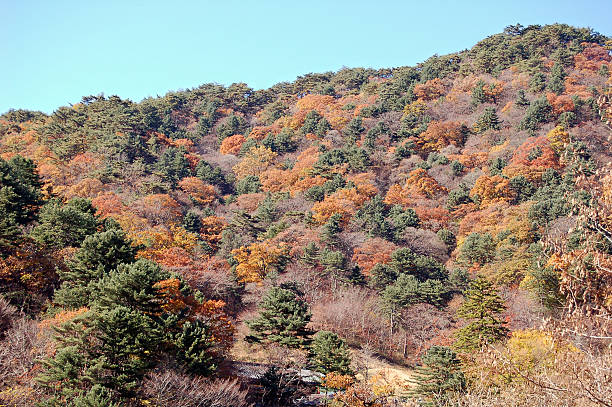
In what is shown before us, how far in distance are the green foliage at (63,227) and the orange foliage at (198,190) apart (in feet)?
89.6

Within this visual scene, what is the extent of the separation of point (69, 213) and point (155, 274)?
33.7ft

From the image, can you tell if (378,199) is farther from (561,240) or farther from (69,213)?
(561,240)

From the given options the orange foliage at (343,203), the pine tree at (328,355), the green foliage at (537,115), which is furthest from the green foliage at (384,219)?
the pine tree at (328,355)

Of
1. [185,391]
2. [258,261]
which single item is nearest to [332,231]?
[258,261]

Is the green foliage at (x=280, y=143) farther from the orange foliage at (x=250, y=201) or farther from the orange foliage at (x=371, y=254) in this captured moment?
the orange foliage at (x=371, y=254)

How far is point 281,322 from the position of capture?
21297 mm

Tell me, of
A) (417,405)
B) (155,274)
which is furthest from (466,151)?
(155,274)

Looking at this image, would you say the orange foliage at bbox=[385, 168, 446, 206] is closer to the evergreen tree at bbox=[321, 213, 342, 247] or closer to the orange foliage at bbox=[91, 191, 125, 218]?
the evergreen tree at bbox=[321, 213, 342, 247]

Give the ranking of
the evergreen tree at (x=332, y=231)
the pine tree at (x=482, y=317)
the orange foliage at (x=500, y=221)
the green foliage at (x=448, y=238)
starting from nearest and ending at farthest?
1. the pine tree at (x=482, y=317)
2. the orange foliage at (x=500, y=221)
3. the evergreen tree at (x=332, y=231)
4. the green foliage at (x=448, y=238)

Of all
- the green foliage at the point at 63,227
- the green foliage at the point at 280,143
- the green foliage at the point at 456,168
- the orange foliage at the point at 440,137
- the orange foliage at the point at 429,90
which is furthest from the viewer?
the orange foliage at the point at 429,90

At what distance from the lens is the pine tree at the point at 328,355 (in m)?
21.2

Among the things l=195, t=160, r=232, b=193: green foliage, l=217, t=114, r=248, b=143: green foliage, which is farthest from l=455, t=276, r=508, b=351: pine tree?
l=217, t=114, r=248, b=143: green foliage

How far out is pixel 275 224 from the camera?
4400 centimetres

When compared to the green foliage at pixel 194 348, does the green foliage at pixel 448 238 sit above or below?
above
